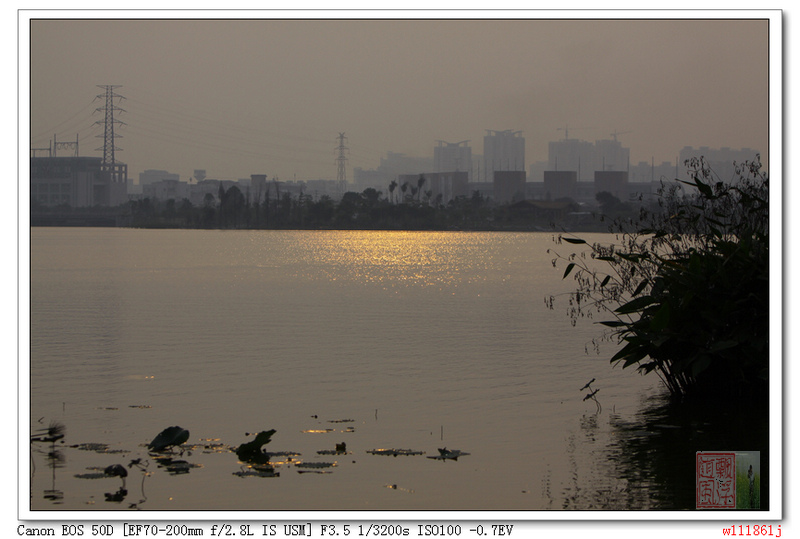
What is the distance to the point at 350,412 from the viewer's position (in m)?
13.0

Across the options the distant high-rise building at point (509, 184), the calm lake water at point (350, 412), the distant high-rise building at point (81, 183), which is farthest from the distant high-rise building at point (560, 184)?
the calm lake water at point (350, 412)

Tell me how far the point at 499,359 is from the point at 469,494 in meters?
10.2

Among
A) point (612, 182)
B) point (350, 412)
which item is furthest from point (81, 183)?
point (350, 412)

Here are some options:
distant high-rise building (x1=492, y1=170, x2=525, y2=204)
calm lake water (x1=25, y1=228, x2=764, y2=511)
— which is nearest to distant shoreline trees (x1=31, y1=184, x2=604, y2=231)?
distant high-rise building (x1=492, y1=170, x2=525, y2=204)

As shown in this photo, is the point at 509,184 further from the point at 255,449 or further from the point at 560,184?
the point at 255,449

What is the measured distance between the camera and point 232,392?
1457 cm

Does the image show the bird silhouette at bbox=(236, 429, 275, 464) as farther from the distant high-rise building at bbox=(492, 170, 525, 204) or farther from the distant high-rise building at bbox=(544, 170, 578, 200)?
the distant high-rise building at bbox=(492, 170, 525, 204)

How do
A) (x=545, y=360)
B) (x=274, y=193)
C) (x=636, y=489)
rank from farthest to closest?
(x=274, y=193) → (x=545, y=360) → (x=636, y=489)

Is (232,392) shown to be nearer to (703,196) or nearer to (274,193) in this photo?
(703,196)

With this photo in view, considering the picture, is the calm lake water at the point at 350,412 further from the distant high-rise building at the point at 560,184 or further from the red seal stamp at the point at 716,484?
the distant high-rise building at the point at 560,184

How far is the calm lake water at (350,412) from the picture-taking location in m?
8.84

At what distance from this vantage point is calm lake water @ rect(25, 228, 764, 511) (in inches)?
348
